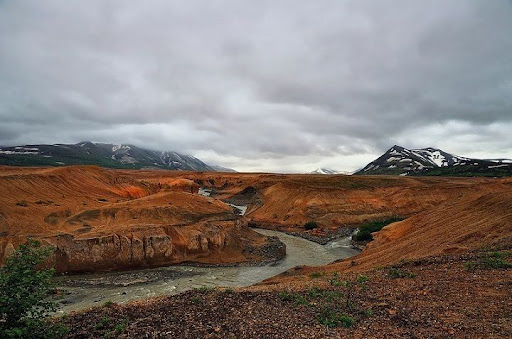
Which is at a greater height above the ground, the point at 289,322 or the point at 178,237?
the point at 289,322

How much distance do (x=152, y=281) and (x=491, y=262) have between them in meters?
23.0

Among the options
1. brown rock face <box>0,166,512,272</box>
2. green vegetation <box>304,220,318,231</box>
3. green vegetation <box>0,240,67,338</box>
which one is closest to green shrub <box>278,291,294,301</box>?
green vegetation <box>0,240,67,338</box>

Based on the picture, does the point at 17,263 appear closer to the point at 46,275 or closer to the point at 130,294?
the point at 46,275

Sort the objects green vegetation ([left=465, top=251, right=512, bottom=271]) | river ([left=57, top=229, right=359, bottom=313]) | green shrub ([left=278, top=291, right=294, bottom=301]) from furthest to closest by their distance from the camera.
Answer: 1. river ([left=57, top=229, right=359, bottom=313])
2. green vegetation ([left=465, top=251, right=512, bottom=271])
3. green shrub ([left=278, top=291, right=294, bottom=301])

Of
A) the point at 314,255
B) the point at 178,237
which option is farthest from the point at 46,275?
the point at 314,255

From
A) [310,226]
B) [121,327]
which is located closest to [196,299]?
[121,327]

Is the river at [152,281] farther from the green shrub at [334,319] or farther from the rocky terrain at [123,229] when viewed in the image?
the green shrub at [334,319]

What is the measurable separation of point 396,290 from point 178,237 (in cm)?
2465

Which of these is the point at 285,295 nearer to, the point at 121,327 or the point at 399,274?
the point at 399,274

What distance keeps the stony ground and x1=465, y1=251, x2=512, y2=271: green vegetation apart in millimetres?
36

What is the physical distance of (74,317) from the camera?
36.0ft

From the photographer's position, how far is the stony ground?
9.37m

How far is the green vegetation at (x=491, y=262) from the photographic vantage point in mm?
13542

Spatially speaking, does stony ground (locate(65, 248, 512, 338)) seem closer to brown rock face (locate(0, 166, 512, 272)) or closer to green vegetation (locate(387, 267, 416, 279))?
green vegetation (locate(387, 267, 416, 279))
